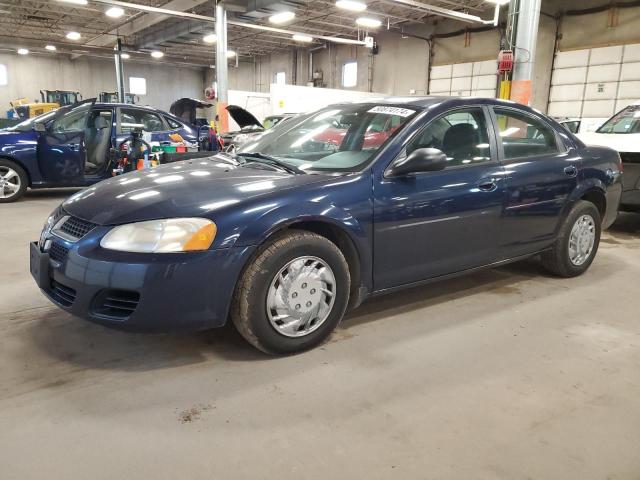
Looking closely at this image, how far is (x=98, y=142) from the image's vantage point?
7.70m

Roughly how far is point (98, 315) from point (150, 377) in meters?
0.36

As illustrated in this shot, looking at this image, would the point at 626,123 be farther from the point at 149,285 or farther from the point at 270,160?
the point at 149,285

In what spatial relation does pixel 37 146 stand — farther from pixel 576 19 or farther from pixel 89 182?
pixel 576 19

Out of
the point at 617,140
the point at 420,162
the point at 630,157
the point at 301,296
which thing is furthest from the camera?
the point at 617,140

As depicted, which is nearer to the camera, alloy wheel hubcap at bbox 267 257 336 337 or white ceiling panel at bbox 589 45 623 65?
alloy wheel hubcap at bbox 267 257 336 337

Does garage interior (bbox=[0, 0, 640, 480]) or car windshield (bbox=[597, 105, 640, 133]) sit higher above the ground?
car windshield (bbox=[597, 105, 640, 133])

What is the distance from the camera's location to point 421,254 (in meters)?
2.82

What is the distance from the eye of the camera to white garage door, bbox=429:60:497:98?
50.3 ft

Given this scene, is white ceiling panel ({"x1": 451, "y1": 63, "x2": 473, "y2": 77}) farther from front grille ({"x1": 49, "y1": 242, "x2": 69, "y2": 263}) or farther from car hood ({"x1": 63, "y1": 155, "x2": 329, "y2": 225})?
front grille ({"x1": 49, "y1": 242, "x2": 69, "y2": 263})

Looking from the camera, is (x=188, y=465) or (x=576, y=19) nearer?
(x=188, y=465)

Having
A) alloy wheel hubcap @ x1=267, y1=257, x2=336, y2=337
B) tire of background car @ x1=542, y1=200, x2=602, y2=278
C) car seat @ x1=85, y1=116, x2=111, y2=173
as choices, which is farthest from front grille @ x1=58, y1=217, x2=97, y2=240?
car seat @ x1=85, y1=116, x2=111, y2=173

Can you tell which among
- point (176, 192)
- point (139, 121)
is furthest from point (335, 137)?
point (139, 121)

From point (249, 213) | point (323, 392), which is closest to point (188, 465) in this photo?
point (323, 392)

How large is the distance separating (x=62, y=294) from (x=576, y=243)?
3.47 m
